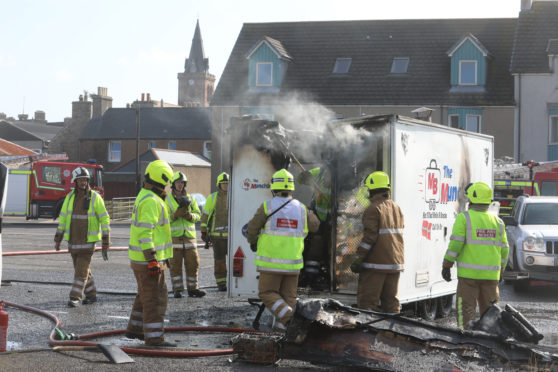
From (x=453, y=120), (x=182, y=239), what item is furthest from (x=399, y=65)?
(x=182, y=239)

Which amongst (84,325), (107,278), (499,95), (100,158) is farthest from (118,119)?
(84,325)

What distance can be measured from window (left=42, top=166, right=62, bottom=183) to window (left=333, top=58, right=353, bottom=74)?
1415 centimetres

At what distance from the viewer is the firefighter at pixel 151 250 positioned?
809 centimetres

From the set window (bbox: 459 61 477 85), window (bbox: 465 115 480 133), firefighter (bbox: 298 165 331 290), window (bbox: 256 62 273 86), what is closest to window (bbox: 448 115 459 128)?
window (bbox: 465 115 480 133)

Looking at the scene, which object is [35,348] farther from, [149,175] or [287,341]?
[287,341]

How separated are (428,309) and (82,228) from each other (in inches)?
198

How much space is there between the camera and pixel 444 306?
1148 centimetres

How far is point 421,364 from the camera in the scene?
6.63 metres

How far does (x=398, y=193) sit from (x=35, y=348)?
4.44m

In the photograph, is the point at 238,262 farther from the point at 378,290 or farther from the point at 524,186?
the point at 524,186

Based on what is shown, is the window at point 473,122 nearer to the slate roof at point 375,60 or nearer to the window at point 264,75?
the slate roof at point 375,60

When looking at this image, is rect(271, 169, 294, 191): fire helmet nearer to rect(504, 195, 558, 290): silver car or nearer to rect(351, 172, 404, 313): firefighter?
rect(351, 172, 404, 313): firefighter

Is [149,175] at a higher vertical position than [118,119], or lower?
lower

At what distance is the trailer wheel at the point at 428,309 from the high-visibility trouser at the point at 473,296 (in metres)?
2.05
